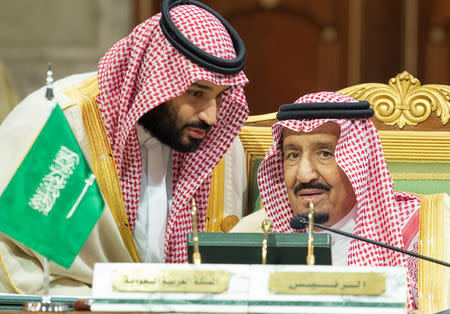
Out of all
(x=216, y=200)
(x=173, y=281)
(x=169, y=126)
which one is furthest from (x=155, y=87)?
(x=173, y=281)

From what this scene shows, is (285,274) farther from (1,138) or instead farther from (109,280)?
(1,138)

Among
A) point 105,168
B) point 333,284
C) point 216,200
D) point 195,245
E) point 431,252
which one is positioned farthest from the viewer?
point 216,200

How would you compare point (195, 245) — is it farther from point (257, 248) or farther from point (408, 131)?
point (408, 131)

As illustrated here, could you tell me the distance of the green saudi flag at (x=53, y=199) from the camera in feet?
7.45

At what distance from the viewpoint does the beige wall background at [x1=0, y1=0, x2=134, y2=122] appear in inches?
207

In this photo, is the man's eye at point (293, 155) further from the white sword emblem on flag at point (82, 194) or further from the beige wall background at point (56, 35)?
the beige wall background at point (56, 35)

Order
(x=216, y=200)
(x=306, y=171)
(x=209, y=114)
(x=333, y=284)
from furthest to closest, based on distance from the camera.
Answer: (x=216, y=200) < (x=209, y=114) < (x=306, y=171) < (x=333, y=284)

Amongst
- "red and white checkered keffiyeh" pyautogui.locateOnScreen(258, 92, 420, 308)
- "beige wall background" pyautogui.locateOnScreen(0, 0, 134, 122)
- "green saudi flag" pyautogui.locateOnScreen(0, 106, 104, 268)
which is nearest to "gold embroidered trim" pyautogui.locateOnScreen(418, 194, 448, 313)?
"red and white checkered keffiyeh" pyautogui.locateOnScreen(258, 92, 420, 308)

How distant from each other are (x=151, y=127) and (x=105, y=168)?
0.91 feet

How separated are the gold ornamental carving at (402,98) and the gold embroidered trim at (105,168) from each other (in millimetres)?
1005

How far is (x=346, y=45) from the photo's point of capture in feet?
18.5

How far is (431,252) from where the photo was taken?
2.99 m

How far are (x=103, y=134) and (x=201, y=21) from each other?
55 cm

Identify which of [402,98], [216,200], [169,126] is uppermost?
[402,98]
